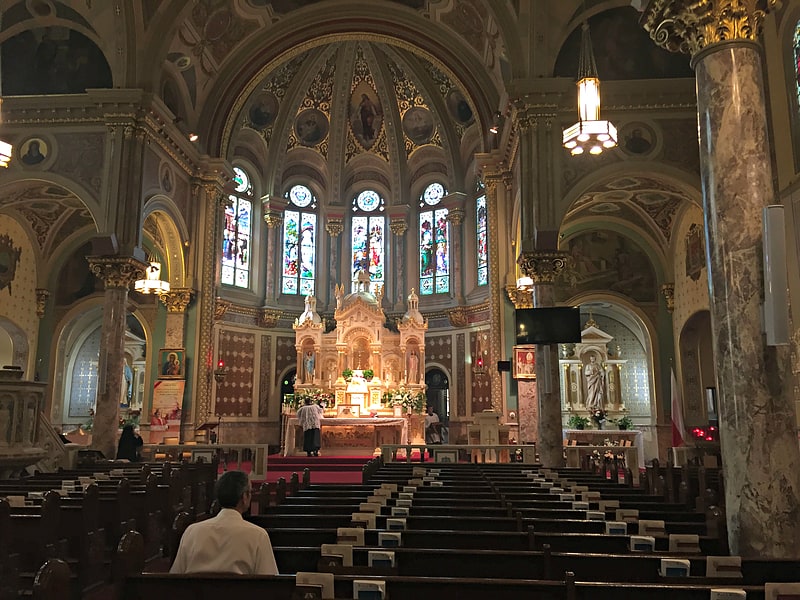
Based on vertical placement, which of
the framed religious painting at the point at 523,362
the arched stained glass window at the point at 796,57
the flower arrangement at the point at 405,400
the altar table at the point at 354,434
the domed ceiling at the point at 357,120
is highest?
the domed ceiling at the point at 357,120

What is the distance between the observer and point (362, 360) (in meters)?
25.6

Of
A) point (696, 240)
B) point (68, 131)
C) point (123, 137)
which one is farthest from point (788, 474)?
point (68, 131)

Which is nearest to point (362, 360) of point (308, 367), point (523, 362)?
point (308, 367)

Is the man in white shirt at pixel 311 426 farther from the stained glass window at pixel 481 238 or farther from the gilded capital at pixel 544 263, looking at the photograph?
the stained glass window at pixel 481 238

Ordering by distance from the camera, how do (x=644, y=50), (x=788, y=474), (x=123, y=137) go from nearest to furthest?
1. (x=788, y=474)
2. (x=644, y=50)
3. (x=123, y=137)

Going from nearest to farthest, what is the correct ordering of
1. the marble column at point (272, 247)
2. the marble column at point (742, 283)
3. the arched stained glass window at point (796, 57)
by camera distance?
the marble column at point (742, 283) < the arched stained glass window at point (796, 57) < the marble column at point (272, 247)

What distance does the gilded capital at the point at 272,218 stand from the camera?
28312 mm

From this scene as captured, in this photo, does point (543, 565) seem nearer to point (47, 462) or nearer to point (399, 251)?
point (47, 462)

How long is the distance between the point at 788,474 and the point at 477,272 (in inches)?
845

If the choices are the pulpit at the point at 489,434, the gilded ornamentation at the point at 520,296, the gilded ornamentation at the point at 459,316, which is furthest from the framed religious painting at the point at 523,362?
the gilded ornamentation at the point at 459,316

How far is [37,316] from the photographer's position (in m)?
22.5

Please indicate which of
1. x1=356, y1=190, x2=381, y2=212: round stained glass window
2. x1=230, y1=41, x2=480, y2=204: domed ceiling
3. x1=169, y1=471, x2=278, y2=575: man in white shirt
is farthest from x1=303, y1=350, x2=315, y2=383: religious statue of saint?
x1=169, y1=471, x2=278, y2=575: man in white shirt

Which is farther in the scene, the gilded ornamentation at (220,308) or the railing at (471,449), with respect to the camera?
the gilded ornamentation at (220,308)

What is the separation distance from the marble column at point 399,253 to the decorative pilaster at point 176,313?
9.46 m
